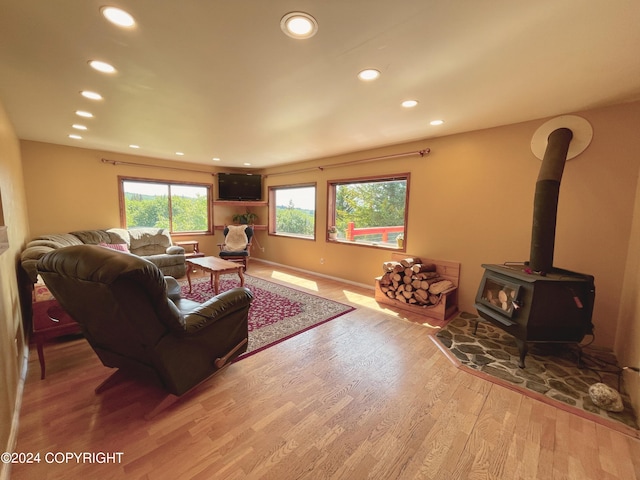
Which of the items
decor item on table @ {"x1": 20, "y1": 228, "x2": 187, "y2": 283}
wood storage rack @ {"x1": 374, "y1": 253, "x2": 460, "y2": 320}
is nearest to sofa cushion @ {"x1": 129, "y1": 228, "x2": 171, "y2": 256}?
decor item on table @ {"x1": 20, "y1": 228, "x2": 187, "y2": 283}

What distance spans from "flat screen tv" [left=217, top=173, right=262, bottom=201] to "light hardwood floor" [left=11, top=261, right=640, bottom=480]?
4.44 meters

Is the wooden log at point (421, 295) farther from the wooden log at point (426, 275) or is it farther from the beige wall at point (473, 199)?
the beige wall at point (473, 199)

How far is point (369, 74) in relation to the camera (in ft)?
6.22

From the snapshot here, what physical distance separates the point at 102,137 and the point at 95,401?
372cm

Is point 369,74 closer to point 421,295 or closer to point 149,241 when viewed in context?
point 421,295

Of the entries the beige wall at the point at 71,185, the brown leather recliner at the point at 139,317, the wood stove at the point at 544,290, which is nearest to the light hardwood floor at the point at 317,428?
the brown leather recliner at the point at 139,317

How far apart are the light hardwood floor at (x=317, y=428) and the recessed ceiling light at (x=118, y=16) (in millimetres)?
2313

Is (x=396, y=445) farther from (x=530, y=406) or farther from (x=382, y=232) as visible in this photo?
(x=382, y=232)

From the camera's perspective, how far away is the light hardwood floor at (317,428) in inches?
52.1

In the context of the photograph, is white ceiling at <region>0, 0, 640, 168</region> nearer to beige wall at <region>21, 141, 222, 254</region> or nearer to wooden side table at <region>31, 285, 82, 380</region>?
beige wall at <region>21, 141, 222, 254</region>

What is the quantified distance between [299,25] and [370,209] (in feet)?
10.8

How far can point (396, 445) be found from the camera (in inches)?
57.5

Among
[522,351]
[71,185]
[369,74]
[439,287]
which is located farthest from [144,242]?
[522,351]

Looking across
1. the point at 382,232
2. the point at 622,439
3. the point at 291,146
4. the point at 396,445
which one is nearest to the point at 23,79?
the point at 291,146
